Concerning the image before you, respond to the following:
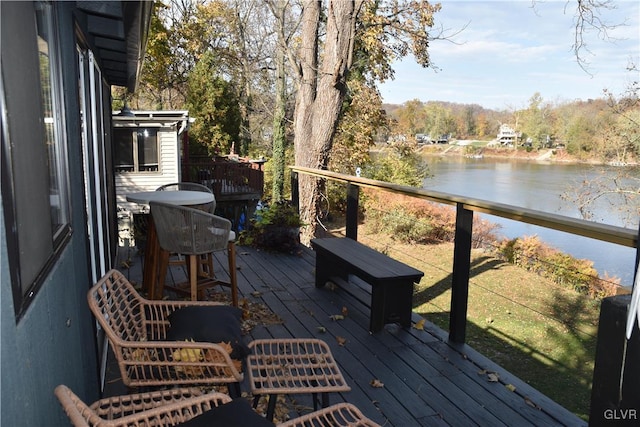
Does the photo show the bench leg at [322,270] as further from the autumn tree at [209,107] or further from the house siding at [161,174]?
the autumn tree at [209,107]

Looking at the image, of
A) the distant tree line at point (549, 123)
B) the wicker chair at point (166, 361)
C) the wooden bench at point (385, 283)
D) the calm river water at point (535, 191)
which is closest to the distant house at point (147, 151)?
the distant tree line at point (549, 123)

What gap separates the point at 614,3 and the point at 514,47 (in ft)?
45.0

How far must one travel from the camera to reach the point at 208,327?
212cm

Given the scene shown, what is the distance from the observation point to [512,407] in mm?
2486

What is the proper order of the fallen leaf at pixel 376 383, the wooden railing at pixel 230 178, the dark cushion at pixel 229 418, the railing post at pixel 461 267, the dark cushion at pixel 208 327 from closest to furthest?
1. the dark cushion at pixel 229 418
2. the dark cushion at pixel 208 327
3. the fallen leaf at pixel 376 383
4. the railing post at pixel 461 267
5. the wooden railing at pixel 230 178

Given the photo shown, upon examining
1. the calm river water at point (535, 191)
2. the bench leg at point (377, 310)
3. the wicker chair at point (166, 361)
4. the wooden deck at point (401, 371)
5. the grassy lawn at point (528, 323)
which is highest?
the wicker chair at point (166, 361)

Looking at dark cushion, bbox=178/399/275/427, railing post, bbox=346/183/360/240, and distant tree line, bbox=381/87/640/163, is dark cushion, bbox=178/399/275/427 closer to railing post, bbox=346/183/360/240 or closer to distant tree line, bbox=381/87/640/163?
railing post, bbox=346/183/360/240

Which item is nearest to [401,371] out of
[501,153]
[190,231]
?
[190,231]

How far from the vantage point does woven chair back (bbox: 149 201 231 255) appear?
3377 millimetres

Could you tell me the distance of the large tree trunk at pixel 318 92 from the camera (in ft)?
23.2

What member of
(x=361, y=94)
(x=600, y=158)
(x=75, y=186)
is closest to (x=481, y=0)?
(x=361, y=94)

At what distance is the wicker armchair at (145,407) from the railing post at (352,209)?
3.39 metres

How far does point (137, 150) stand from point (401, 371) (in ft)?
38.0

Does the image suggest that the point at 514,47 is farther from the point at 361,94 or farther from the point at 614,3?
the point at 614,3
